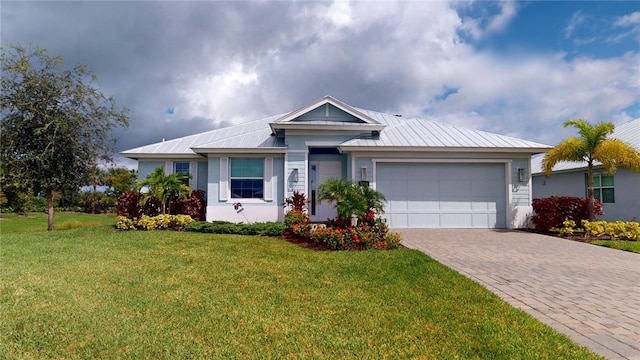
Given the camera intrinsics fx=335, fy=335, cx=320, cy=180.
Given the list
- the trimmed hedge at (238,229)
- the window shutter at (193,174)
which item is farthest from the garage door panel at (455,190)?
the window shutter at (193,174)

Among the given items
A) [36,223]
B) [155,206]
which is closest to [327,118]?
[155,206]

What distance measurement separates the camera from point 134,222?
40.1ft

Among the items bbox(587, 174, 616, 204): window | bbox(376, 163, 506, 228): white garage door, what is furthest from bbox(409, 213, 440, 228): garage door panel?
bbox(587, 174, 616, 204): window

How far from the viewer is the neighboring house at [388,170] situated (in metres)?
13.2

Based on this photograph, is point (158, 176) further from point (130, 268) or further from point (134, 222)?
point (130, 268)

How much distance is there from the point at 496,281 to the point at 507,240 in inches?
Result: 211

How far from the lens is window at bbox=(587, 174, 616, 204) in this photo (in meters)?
14.5

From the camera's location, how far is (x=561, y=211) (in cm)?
1202

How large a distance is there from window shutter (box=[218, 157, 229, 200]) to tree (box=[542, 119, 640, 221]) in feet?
41.2

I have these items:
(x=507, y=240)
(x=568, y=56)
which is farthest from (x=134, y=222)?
(x=568, y=56)

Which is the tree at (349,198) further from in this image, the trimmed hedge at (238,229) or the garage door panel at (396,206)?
the garage door panel at (396,206)

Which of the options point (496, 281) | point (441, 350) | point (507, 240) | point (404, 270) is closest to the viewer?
point (441, 350)

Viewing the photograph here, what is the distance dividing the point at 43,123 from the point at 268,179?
8797 mm

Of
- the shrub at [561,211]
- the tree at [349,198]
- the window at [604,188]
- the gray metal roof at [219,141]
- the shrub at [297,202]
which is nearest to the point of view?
the tree at [349,198]
